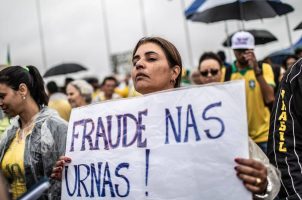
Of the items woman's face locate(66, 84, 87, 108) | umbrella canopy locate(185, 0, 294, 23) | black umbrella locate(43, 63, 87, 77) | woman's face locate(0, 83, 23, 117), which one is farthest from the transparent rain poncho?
black umbrella locate(43, 63, 87, 77)

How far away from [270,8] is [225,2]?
A: 1.88 feet

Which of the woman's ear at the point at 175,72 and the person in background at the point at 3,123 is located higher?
the woman's ear at the point at 175,72

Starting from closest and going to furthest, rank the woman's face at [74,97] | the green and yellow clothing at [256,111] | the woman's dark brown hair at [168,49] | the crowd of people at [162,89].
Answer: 1. the crowd of people at [162,89]
2. the woman's dark brown hair at [168,49]
3. the green and yellow clothing at [256,111]
4. the woman's face at [74,97]

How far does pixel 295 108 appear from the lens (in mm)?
2188

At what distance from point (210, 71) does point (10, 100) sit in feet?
7.98

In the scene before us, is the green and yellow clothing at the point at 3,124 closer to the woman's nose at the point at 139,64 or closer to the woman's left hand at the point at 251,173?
the woman's nose at the point at 139,64

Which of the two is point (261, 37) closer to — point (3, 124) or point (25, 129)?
point (3, 124)

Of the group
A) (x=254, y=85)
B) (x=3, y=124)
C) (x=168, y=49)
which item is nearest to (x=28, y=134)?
(x=168, y=49)

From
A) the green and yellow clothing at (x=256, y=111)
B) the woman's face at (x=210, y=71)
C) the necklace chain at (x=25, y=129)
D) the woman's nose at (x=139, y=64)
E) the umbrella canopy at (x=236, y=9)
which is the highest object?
the umbrella canopy at (x=236, y=9)

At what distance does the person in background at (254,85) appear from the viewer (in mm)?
4652

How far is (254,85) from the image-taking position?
4.75m

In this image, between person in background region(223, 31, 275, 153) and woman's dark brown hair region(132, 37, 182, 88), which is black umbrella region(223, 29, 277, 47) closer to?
person in background region(223, 31, 275, 153)

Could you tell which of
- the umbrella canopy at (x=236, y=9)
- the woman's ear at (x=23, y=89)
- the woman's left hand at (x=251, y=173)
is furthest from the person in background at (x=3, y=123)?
the woman's left hand at (x=251, y=173)

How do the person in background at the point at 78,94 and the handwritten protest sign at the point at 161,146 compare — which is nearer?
the handwritten protest sign at the point at 161,146
